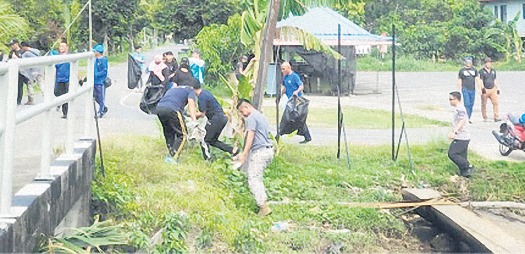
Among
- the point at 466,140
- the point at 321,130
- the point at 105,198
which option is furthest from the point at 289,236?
the point at 321,130

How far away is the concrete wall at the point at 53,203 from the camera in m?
4.85

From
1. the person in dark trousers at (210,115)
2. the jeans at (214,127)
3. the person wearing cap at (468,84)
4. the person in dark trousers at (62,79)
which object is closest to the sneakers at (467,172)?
the person in dark trousers at (210,115)

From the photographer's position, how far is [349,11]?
54.6 meters

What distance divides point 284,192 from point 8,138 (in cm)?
642

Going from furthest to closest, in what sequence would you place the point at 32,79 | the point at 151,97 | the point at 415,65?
the point at 415,65 → the point at 151,97 → the point at 32,79

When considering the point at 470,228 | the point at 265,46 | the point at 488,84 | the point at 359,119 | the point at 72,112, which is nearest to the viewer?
the point at 72,112

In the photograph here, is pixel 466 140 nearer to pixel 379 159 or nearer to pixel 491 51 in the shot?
pixel 379 159

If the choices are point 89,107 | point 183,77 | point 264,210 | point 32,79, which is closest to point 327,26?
point 183,77

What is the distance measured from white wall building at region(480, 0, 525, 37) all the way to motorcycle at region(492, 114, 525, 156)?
43240 millimetres

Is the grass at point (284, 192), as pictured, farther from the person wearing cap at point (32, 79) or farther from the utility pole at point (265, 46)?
the person wearing cap at point (32, 79)

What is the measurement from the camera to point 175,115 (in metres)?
11.3

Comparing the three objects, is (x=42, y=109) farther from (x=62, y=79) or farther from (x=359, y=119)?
(x=359, y=119)

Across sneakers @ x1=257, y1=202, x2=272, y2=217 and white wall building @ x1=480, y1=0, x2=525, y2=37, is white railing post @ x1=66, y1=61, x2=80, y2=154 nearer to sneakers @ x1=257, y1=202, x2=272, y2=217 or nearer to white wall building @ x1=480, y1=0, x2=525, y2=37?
sneakers @ x1=257, y1=202, x2=272, y2=217

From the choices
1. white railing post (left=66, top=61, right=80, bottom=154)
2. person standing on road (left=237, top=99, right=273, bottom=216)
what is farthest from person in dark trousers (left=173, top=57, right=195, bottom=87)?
white railing post (left=66, top=61, right=80, bottom=154)
